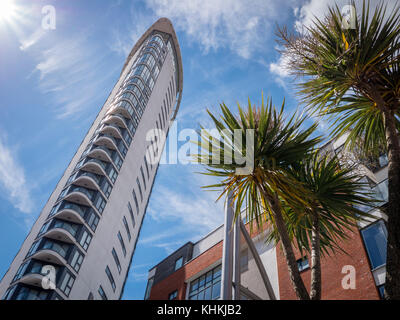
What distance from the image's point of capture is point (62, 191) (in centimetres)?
3356

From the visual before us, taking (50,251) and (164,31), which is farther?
(164,31)

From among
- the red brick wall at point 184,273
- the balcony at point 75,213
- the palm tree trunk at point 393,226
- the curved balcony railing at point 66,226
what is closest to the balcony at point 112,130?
the balcony at point 75,213

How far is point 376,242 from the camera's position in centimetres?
1009

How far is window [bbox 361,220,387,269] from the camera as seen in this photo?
31.8ft

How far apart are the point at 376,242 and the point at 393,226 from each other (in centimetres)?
800

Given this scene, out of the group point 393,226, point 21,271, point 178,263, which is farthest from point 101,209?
point 393,226

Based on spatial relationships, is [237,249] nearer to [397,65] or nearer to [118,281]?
[397,65]

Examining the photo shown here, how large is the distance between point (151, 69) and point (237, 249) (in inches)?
1937

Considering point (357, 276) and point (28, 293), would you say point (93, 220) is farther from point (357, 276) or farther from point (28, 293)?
point (357, 276)

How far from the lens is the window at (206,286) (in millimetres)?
14488

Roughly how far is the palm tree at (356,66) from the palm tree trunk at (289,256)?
175 cm

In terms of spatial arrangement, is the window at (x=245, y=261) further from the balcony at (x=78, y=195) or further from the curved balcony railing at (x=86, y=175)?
the curved balcony railing at (x=86, y=175)

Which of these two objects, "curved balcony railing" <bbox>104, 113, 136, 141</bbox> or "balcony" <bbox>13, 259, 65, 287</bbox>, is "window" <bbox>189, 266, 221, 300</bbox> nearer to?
"balcony" <bbox>13, 259, 65, 287</bbox>
